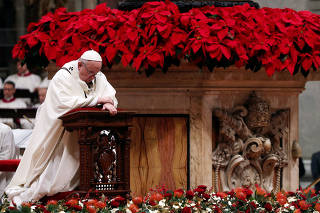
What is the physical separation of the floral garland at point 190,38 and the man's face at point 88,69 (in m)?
0.44

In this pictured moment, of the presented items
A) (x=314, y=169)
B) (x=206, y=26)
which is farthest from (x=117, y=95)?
(x=314, y=169)

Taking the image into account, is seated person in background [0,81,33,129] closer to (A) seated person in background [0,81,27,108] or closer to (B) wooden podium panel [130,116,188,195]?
(A) seated person in background [0,81,27,108]

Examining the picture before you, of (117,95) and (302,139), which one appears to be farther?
(302,139)

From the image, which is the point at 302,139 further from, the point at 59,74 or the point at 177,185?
the point at 59,74

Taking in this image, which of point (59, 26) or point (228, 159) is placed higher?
point (59, 26)

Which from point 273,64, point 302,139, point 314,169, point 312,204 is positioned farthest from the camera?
point 302,139

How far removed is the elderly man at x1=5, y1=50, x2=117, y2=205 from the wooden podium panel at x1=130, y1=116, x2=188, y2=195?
775 millimetres

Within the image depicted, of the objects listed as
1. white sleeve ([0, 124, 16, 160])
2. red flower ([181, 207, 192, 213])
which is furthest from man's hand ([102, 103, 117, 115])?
white sleeve ([0, 124, 16, 160])

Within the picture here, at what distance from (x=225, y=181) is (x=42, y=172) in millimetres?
1658

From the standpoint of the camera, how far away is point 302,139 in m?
11.7

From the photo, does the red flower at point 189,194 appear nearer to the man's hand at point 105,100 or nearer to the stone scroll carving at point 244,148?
the man's hand at point 105,100

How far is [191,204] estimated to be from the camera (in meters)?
4.96

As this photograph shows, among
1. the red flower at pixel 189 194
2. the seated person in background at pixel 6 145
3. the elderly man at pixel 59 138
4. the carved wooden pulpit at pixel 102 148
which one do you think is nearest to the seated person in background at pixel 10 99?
the seated person in background at pixel 6 145

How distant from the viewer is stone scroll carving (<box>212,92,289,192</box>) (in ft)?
21.1
